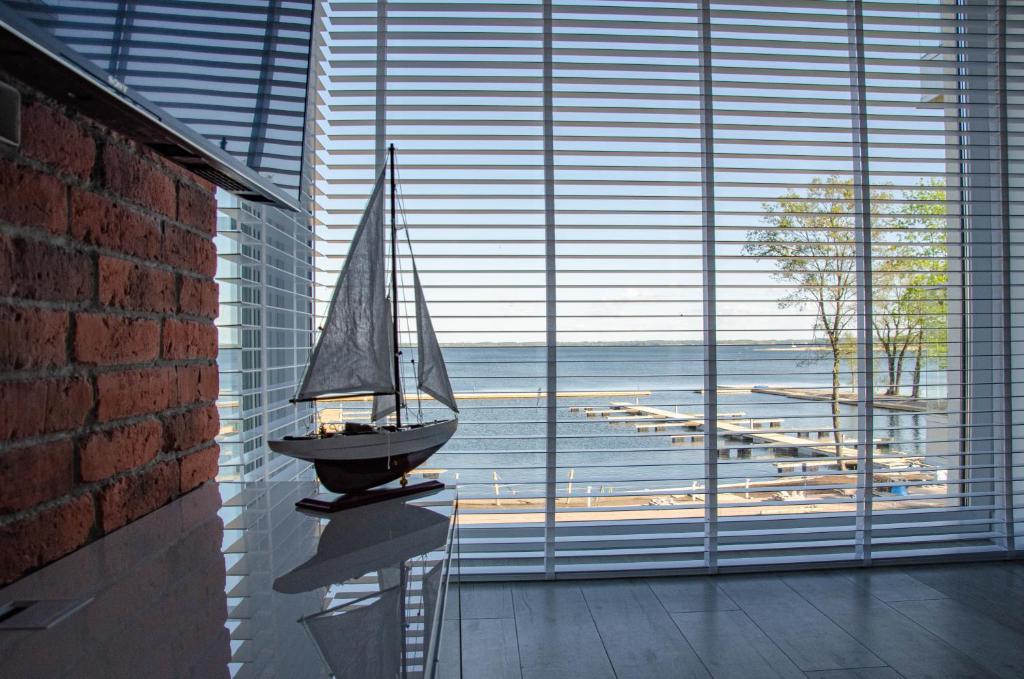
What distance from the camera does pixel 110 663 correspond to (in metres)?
0.46

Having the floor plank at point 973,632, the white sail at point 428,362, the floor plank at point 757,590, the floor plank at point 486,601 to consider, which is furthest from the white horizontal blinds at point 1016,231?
the white sail at point 428,362

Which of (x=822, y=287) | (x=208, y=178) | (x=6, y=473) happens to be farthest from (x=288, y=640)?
(x=822, y=287)

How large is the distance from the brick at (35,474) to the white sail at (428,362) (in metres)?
0.86

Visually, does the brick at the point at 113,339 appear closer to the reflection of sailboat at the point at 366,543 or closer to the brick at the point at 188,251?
the brick at the point at 188,251

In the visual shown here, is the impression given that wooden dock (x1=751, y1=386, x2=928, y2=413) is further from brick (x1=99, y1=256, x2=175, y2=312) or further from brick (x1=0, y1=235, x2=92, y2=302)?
brick (x1=0, y1=235, x2=92, y2=302)

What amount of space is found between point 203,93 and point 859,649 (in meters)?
2.35

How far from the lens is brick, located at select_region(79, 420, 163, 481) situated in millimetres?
908

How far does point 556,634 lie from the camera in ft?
6.96

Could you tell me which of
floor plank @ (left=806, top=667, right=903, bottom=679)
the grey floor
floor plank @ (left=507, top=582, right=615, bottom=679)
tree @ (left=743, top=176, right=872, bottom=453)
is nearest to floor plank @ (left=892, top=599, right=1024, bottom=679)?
the grey floor

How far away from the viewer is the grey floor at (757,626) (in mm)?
1909

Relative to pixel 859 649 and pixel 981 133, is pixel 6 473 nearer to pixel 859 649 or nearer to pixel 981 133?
pixel 859 649

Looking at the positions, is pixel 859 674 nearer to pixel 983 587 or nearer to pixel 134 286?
pixel 983 587

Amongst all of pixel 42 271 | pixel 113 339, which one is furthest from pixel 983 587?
pixel 42 271

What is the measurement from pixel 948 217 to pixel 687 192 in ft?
3.96
